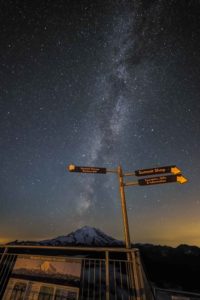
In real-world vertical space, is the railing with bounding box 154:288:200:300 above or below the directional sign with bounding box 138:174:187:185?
below

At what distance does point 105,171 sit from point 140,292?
A: 11.4 feet

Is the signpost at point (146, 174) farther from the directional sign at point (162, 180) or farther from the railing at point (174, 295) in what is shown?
the railing at point (174, 295)

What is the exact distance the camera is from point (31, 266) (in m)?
4.70

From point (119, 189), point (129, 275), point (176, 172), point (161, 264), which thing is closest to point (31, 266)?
point (129, 275)

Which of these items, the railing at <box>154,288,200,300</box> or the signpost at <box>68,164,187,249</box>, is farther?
the railing at <box>154,288,200,300</box>

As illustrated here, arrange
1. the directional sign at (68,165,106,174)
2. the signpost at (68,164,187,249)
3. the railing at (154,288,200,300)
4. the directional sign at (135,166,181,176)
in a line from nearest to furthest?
the signpost at (68,164,187,249)
the directional sign at (135,166,181,176)
the directional sign at (68,165,106,174)
the railing at (154,288,200,300)

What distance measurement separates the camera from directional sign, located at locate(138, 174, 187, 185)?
543cm

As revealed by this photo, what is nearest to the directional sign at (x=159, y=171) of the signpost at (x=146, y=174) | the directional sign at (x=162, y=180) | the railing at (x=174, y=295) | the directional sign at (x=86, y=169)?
the signpost at (x=146, y=174)

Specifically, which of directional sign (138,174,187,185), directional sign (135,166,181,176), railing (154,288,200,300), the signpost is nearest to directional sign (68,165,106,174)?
the signpost

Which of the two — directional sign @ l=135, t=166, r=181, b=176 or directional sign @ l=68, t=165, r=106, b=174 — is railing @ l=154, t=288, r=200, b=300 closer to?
directional sign @ l=135, t=166, r=181, b=176

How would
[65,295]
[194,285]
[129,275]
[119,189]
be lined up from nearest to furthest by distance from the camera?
[129,275], [65,295], [119,189], [194,285]

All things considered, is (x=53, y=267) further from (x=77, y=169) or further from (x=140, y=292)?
(x=77, y=169)

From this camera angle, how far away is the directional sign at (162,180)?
5430 millimetres

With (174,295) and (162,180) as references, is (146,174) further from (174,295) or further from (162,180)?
(174,295)
